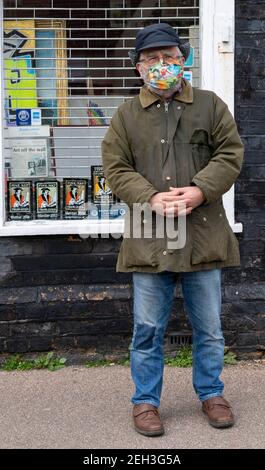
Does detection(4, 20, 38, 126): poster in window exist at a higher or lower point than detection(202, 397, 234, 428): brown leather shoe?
higher

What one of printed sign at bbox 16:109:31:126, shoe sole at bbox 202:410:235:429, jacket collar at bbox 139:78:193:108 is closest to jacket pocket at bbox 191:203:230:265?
jacket collar at bbox 139:78:193:108

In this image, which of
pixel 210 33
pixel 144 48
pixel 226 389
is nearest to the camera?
pixel 144 48

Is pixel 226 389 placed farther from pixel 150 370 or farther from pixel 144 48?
pixel 144 48

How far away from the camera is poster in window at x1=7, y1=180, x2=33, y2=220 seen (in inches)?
197

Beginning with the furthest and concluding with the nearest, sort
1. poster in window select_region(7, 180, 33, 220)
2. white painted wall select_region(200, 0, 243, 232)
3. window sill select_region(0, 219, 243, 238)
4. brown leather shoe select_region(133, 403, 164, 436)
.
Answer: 1. poster in window select_region(7, 180, 33, 220)
2. window sill select_region(0, 219, 243, 238)
3. white painted wall select_region(200, 0, 243, 232)
4. brown leather shoe select_region(133, 403, 164, 436)

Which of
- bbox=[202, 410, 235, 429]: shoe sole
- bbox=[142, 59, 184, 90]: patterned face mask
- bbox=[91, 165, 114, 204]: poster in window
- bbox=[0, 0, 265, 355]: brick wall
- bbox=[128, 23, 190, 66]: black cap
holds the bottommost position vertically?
bbox=[202, 410, 235, 429]: shoe sole

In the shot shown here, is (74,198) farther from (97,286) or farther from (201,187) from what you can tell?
(201,187)

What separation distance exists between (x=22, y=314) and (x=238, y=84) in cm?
215

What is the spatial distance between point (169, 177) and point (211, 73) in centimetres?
146

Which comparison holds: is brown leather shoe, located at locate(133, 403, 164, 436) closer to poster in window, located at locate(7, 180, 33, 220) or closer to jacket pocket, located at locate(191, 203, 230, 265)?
jacket pocket, located at locate(191, 203, 230, 265)

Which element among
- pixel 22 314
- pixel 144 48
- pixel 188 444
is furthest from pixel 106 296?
pixel 144 48

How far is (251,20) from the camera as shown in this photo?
15.9ft

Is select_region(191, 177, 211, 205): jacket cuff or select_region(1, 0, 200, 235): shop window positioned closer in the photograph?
select_region(191, 177, 211, 205): jacket cuff

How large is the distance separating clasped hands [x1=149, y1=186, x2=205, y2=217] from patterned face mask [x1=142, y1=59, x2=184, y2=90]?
54cm
